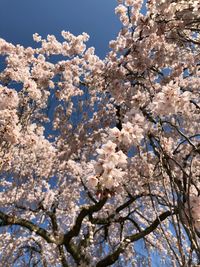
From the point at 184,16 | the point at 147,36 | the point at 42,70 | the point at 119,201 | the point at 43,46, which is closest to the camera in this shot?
the point at 184,16

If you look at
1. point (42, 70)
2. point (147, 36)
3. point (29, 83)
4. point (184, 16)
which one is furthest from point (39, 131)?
point (184, 16)

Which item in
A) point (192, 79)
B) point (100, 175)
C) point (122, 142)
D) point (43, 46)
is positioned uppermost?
point (43, 46)

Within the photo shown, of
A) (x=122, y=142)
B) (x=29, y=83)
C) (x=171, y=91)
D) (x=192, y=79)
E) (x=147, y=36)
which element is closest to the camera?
(x=122, y=142)

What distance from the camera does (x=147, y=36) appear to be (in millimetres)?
5109

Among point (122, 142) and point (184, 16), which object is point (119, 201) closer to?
point (184, 16)

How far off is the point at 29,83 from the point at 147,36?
95.0 inches

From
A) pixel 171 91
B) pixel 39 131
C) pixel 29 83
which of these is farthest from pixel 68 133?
pixel 171 91

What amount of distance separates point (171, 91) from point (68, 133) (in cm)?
576

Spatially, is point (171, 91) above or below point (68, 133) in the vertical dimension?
below

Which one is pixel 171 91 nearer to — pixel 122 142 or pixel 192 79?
pixel 122 142

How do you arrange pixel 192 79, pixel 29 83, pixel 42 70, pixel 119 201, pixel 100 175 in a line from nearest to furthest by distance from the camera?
pixel 100 175 < pixel 29 83 < pixel 42 70 < pixel 192 79 < pixel 119 201

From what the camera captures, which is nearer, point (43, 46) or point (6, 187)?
point (43, 46)

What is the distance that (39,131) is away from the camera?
8.91 metres

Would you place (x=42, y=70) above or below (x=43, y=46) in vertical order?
below
